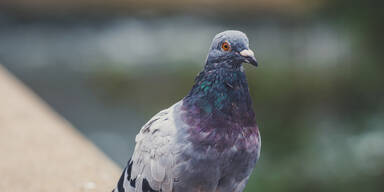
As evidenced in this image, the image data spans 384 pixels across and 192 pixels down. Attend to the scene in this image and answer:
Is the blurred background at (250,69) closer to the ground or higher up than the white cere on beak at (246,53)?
closer to the ground

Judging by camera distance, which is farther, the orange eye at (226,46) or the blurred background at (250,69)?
the blurred background at (250,69)

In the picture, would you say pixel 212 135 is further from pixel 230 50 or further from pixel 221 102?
pixel 230 50

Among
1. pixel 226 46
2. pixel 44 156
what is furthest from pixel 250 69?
pixel 226 46

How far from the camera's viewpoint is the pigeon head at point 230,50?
81.9 inches

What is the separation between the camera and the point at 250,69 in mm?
8680

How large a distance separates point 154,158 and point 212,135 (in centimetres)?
28

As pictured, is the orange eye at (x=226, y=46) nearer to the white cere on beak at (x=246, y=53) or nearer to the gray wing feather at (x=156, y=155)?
the white cere on beak at (x=246, y=53)

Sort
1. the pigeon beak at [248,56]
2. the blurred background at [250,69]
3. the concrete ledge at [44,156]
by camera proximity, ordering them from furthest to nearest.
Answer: the blurred background at [250,69], the concrete ledge at [44,156], the pigeon beak at [248,56]

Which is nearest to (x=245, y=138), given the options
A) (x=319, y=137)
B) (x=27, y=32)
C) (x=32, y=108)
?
(x=32, y=108)

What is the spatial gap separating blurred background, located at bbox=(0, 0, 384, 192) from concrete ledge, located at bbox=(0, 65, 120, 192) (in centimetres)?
340

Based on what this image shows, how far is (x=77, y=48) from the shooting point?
10742 millimetres

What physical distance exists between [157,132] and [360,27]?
20.6 feet

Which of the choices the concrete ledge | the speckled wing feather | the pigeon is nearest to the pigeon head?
the pigeon

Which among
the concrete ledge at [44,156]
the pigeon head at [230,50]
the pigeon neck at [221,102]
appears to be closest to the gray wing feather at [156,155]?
the pigeon neck at [221,102]
